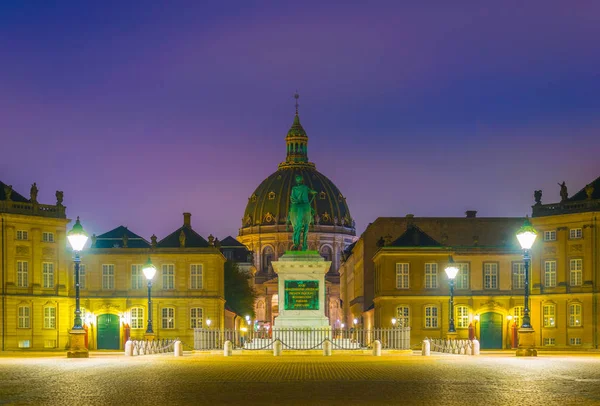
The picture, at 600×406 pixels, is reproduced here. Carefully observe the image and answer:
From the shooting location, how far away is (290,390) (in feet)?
77.9

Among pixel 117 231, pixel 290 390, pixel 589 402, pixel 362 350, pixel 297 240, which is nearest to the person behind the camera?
pixel 589 402

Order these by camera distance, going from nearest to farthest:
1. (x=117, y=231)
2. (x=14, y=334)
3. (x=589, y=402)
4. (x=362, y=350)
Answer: (x=589, y=402) → (x=362, y=350) → (x=14, y=334) → (x=117, y=231)

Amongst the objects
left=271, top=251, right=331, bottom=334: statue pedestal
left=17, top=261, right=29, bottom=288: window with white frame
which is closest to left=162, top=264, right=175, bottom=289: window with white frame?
left=17, top=261, right=29, bottom=288: window with white frame

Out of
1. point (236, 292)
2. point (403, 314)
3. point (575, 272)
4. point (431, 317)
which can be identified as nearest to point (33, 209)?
point (403, 314)

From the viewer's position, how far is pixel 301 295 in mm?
48750

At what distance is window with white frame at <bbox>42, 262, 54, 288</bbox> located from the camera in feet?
270

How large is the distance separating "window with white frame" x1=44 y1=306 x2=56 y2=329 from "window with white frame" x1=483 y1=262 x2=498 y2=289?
33.4 metres

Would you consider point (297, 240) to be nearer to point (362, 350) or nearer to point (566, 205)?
point (362, 350)

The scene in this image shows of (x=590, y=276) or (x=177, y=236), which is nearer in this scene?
(x=590, y=276)

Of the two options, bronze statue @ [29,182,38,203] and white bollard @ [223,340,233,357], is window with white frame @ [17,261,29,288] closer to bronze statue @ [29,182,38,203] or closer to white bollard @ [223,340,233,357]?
bronze statue @ [29,182,38,203]

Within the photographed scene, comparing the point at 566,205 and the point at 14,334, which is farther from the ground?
the point at 566,205

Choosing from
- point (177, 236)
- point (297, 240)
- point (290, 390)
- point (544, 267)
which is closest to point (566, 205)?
point (544, 267)

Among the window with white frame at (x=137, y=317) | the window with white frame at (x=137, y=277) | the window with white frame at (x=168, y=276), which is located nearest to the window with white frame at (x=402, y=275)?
the window with white frame at (x=168, y=276)

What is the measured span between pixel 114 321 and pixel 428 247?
81.7 feet
